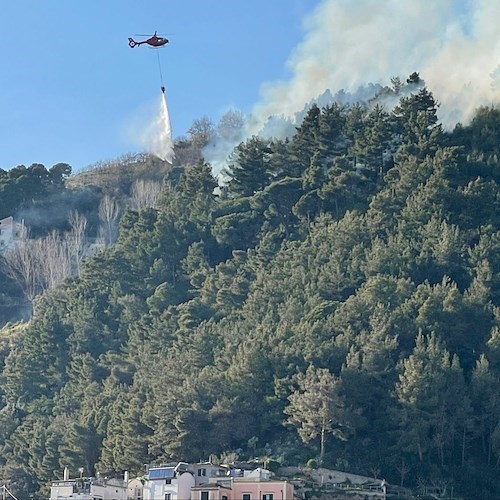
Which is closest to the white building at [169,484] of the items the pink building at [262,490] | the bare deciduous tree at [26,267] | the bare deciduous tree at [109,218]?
the pink building at [262,490]

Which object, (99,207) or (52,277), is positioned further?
(99,207)

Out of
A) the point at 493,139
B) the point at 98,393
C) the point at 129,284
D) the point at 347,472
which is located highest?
the point at 493,139

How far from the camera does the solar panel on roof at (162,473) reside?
218ft

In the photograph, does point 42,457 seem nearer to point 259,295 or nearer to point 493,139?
point 259,295

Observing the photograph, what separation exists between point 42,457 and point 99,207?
35287mm

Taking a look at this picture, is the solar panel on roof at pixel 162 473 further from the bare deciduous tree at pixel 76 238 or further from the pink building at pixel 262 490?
the bare deciduous tree at pixel 76 238

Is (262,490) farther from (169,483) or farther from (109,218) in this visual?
(109,218)

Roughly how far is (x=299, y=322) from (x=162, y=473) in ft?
40.8

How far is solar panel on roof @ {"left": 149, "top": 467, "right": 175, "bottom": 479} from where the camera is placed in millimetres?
66394

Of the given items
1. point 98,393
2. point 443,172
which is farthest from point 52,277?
point 443,172

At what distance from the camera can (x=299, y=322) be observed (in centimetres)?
7594

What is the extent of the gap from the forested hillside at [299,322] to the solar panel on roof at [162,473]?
11.5 ft

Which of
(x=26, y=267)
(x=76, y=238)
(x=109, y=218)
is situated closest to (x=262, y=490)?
(x=26, y=267)

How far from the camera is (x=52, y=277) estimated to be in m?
101
